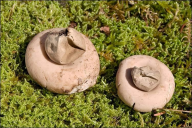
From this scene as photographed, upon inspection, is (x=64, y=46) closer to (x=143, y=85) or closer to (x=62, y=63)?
(x=62, y=63)

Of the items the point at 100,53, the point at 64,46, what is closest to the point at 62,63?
the point at 64,46

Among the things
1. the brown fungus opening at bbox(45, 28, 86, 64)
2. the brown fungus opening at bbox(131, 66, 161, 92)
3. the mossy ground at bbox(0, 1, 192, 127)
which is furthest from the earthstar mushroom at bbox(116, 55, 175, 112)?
the brown fungus opening at bbox(45, 28, 86, 64)

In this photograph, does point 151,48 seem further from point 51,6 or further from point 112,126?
point 51,6

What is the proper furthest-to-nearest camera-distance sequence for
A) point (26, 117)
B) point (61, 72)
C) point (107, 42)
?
point (107, 42), point (26, 117), point (61, 72)

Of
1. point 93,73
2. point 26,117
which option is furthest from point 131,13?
point 26,117

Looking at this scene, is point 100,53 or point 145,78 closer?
point 145,78

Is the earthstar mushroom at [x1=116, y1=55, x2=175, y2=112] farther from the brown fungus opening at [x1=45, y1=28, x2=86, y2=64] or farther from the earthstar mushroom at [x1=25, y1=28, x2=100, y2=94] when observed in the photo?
the brown fungus opening at [x1=45, y1=28, x2=86, y2=64]

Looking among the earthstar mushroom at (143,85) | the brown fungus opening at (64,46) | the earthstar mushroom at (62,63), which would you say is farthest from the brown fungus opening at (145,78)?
the brown fungus opening at (64,46)
